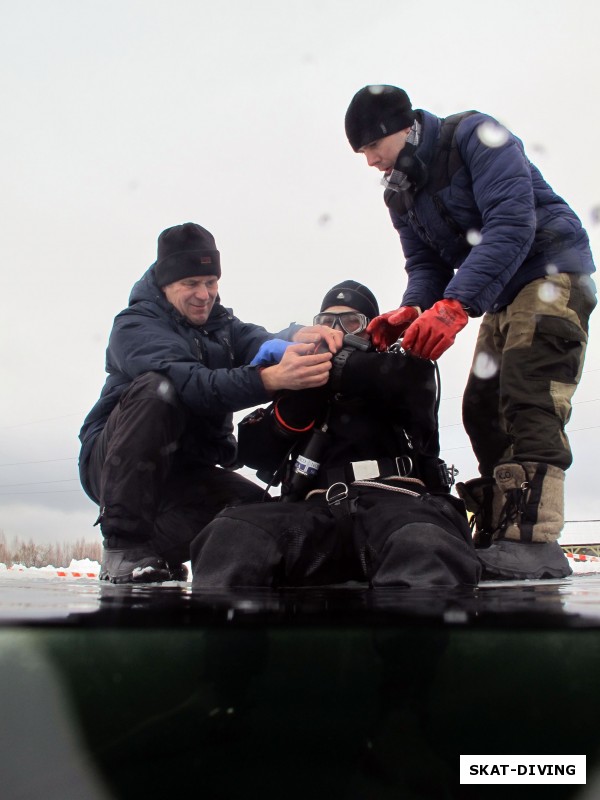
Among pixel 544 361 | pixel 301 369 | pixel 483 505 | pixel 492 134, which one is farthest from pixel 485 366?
pixel 301 369

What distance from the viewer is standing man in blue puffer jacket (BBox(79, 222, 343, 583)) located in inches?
99.3

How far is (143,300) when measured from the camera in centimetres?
314

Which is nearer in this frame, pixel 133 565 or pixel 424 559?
pixel 424 559

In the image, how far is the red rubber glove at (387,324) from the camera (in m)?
2.51

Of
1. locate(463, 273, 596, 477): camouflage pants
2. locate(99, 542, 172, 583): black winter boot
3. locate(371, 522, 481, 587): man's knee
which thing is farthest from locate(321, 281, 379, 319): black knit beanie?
locate(371, 522, 481, 587): man's knee

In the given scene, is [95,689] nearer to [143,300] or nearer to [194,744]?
[194,744]

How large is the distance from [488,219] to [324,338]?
0.81 m

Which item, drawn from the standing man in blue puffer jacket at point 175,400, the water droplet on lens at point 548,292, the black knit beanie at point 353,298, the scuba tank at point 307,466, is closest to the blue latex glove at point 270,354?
the standing man in blue puffer jacket at point 175,400

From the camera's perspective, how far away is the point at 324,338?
92.3 inches

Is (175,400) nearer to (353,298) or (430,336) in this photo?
(353,298)

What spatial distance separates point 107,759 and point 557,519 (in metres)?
2.16

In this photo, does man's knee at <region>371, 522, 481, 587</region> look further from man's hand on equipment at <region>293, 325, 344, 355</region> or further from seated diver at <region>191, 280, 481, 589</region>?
man's hand on equipment at <region>293, 325, 344, 355</region>

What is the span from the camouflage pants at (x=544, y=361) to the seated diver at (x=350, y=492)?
0.46 metres

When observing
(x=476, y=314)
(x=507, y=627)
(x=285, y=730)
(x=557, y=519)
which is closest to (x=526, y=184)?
(x=476, y=314)
